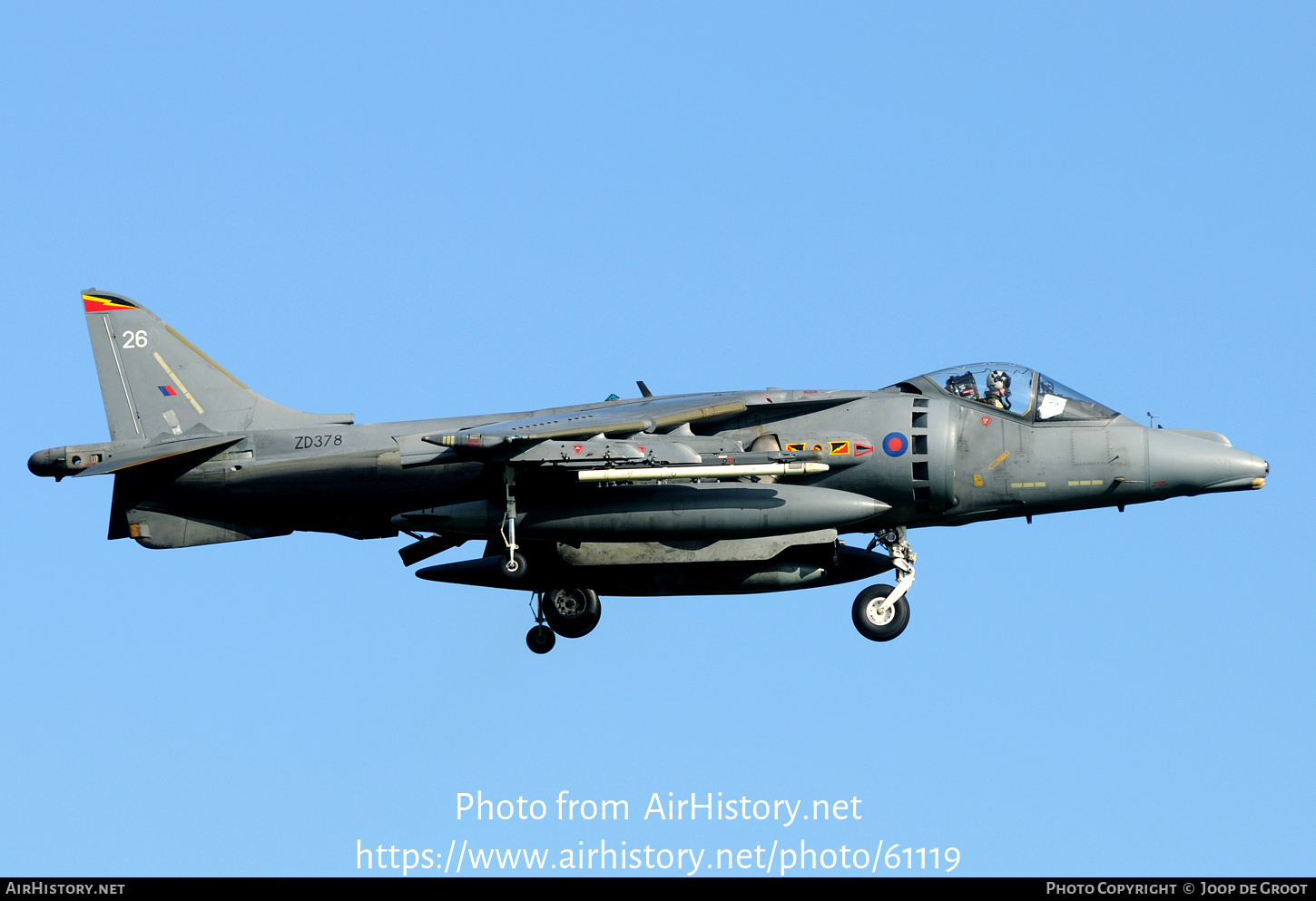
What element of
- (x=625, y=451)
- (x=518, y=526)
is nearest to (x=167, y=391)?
(x=518, y=526)

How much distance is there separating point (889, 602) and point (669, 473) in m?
4.11

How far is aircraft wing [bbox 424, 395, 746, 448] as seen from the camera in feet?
68.4

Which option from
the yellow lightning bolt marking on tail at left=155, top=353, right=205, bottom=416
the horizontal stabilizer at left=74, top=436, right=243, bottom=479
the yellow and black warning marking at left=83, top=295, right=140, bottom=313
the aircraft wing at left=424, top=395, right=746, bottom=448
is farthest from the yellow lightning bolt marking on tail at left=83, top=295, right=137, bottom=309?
the aircraft wing at left=424, top=395, right=746, bottom=448

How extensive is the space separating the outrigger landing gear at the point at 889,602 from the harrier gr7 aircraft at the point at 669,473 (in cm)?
2

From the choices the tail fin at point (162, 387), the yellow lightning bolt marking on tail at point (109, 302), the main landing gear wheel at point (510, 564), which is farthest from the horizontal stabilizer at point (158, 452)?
the main landing gear wheel at point (510, 564)

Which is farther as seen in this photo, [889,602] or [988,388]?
[889,602]

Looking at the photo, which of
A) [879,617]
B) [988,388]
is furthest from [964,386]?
[879,617]

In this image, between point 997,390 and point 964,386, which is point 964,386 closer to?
point 964,386

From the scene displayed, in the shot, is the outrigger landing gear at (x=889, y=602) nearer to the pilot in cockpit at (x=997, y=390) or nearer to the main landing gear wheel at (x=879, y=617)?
the main landing gear wheel at (x=879, y=617)

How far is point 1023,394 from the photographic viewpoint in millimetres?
22953

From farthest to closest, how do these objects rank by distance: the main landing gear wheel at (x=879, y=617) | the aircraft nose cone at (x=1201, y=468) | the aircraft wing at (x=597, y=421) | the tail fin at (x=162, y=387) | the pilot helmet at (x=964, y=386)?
the tail fin at (x=162, y=387) < the main landing gear wheel at (x=879, y=617) < the pilot helmet at (x=964, y=386) < the aircraft nose cone at (x=1201, y=468) < the aircraft wing at (x=597, y=421)

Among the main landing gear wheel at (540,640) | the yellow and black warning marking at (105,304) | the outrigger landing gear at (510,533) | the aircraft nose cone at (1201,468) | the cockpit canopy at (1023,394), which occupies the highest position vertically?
the yellow and black warning marking at (105,304)

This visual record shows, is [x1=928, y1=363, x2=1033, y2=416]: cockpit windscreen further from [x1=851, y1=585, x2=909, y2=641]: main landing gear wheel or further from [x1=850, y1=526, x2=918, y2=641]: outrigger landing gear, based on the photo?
[x1=851, y1=585, x2=909, y2=641]: main landing gear wheel

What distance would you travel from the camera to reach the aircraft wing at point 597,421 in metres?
20.8
